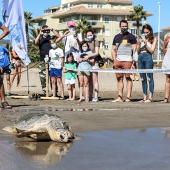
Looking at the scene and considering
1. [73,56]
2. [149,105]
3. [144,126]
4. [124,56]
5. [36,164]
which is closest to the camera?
[36,164]

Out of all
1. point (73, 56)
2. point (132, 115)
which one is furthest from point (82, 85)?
point (132, 115)

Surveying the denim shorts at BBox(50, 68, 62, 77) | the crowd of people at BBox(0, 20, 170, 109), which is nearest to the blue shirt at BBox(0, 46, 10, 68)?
the crowd of people at BBox(0, 20, 170, 109)

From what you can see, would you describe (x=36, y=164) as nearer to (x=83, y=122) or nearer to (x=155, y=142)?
(x=155, y=142)

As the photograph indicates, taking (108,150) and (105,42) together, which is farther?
(105,42)

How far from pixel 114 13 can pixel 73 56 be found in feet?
253

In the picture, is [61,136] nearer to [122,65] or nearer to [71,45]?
[122,65]

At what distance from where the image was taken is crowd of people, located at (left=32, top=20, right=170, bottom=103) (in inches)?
449

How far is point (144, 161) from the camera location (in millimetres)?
5051

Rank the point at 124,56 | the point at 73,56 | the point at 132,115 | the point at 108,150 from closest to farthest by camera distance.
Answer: the point at 108,150 → the point at 132,115 → the point at 124,56 → the point at 73,56

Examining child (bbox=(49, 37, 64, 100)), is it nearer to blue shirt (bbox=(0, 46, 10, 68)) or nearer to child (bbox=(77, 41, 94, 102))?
child (bbox=(77, 41, 94, 102))

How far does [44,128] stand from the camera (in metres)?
6.21

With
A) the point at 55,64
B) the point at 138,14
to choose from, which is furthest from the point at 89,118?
the point at 138,14

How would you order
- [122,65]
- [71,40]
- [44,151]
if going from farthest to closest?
[71,40]
[122,65]
[44,151]

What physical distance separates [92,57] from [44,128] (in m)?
5.78
